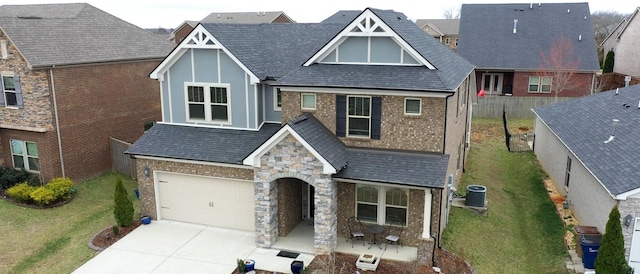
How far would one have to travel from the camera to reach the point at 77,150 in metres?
23.8

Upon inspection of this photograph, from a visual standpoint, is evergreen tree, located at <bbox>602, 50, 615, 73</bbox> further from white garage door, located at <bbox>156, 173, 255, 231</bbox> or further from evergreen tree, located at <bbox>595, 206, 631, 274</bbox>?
white garage door, located at <bbox>156, 173, 255, 231</bbox>

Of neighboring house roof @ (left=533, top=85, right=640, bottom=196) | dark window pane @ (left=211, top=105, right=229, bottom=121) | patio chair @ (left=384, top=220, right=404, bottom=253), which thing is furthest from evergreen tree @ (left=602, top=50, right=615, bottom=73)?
dark window pane @ (left=211, top=105, right=229, bottom=121)

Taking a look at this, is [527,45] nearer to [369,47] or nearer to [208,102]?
[369,47]

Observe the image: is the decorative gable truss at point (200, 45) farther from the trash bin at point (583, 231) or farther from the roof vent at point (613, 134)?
the roof vent at point (613, 134)

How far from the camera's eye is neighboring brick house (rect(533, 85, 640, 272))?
14484 mm

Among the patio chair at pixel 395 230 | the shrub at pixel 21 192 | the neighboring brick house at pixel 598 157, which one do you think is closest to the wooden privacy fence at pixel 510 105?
the neighboring brick house at pixel 598 157

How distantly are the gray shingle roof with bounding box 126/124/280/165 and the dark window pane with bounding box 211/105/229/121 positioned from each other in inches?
19.3

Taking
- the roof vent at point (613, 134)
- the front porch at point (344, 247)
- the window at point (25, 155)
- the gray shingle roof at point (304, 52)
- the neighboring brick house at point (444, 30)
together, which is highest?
the neighboring brick house at point (444, 30)

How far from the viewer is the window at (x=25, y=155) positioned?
23.2 meters

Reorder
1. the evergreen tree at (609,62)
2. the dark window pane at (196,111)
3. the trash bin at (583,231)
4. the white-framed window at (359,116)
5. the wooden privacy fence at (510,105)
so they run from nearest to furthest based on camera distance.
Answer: the trash bin at (583,231)
the white-framed window at (359,116)
the dark window pane at (196,111)
the wooden privacy fence at (510,105)
the evergreen tree at (609,62)

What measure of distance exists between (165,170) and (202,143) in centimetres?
179

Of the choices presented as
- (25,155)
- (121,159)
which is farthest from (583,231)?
(25,155)

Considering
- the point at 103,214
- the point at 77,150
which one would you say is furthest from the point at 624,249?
the point at 77,150

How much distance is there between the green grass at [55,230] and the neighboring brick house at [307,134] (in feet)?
8.70
